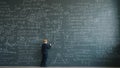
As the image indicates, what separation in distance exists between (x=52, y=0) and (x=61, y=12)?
53 cm

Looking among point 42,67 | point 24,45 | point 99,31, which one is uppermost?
point 99,31

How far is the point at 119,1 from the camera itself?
20.7ft

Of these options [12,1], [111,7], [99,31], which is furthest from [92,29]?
[12,1]

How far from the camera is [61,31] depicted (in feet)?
20.9

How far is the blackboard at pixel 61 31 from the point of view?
6320 mm

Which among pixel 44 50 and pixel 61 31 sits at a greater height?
pixel 61 31

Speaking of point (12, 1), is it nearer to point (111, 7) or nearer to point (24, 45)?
point (24, 45)

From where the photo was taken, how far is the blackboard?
6.32 m

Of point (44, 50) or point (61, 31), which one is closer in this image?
point (44, 50)

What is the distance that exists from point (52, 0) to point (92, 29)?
1.74 metres

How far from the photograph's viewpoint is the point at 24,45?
6422 mm

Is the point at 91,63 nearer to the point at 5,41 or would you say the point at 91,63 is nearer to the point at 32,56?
the point at 32,56

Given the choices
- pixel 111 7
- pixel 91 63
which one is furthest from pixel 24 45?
pixel 111 7

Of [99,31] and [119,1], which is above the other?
[119,1]
